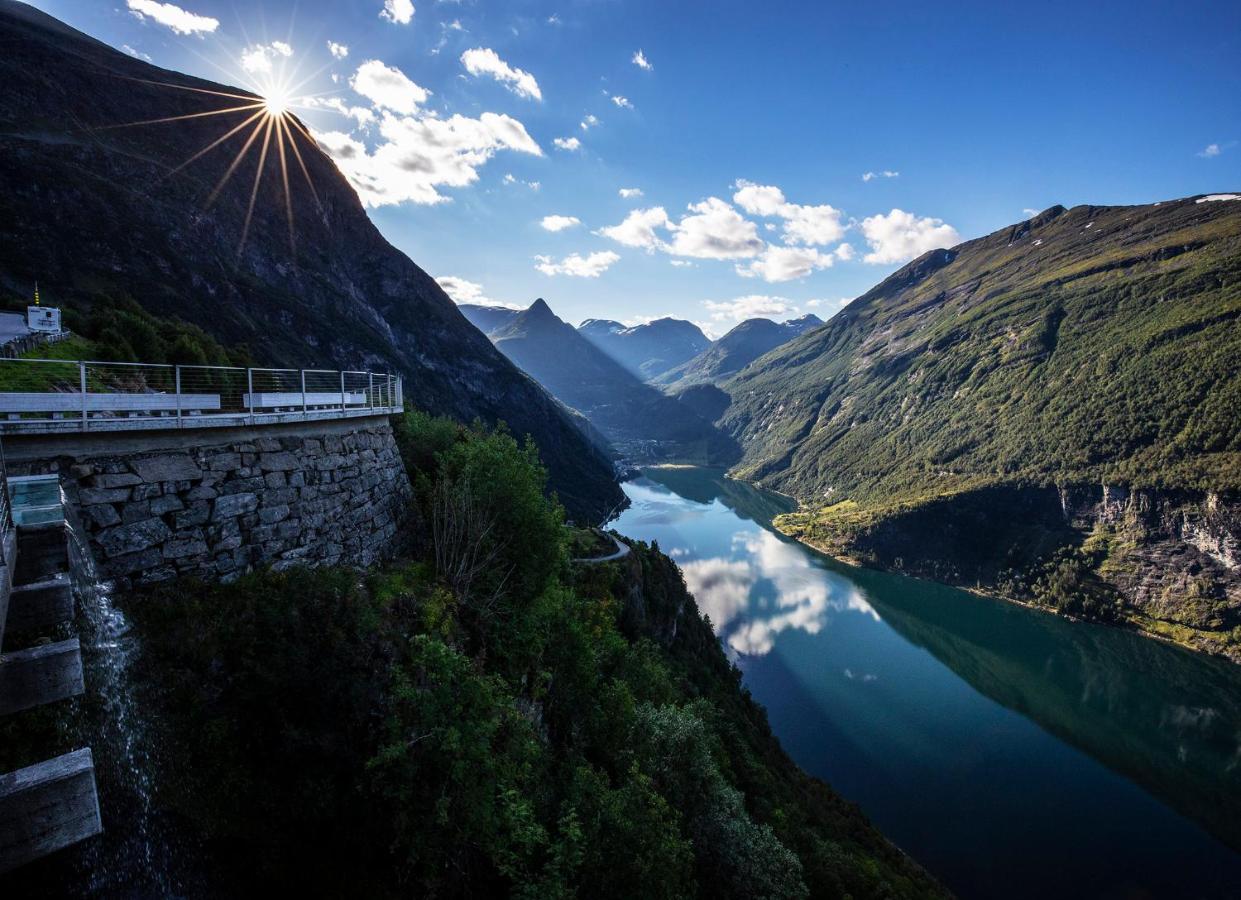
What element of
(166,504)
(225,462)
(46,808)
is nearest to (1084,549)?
(225,462)

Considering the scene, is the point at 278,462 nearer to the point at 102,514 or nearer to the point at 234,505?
the point at 234,505

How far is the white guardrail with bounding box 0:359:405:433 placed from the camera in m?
9.12

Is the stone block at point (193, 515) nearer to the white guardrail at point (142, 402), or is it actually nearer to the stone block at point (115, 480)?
the stone block at point (115, 480)

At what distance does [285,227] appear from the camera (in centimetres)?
13150

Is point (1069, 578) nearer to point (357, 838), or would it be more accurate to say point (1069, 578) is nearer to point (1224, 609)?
point (1224, 609)

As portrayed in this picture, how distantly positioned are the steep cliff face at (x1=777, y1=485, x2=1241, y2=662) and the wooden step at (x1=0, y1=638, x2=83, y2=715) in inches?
5763

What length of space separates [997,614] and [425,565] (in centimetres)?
12928

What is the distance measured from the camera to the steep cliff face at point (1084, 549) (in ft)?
348

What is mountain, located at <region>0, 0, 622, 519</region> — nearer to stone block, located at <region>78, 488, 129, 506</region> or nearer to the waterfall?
stone block, located at <region>78, 488, 129, 506</region>

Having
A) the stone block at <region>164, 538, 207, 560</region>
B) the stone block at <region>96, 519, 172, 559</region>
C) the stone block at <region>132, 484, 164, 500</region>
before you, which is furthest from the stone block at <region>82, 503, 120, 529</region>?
the stone block at <region>164, 538, 207, 560</region>

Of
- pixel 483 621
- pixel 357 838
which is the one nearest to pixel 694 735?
pixel 483 621

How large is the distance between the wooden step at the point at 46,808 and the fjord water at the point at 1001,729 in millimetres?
61471

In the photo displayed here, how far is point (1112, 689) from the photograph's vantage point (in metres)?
81.8

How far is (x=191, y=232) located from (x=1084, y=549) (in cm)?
20205
